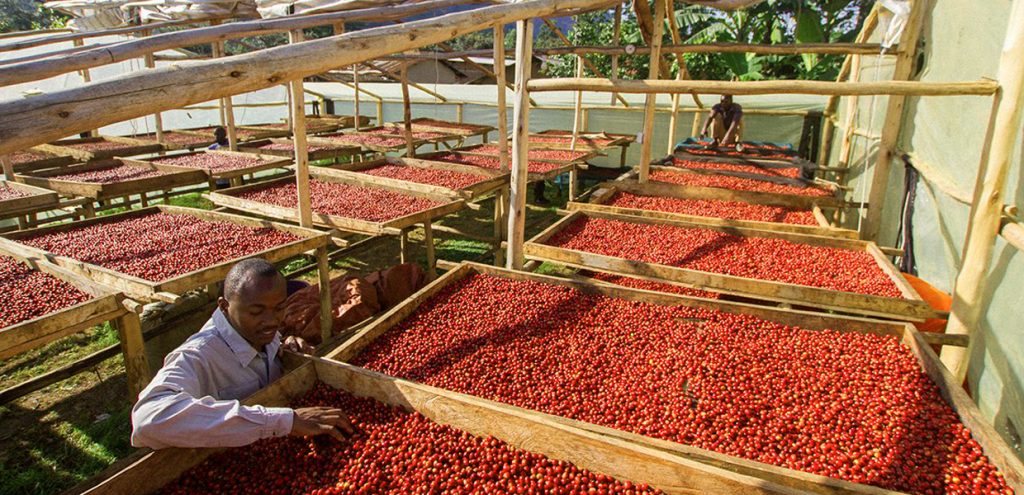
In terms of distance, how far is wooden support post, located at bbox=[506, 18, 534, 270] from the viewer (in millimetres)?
3732

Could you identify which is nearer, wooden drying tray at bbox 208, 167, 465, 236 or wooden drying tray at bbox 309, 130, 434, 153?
wooden drying tray at bbox 208, 167, 465, 236

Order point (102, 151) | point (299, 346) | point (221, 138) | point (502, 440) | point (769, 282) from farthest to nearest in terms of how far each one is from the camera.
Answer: point (221, 138), point (102, 151), point (769, 282), point (299, 346), point (502, 440)

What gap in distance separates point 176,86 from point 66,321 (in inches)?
86.0

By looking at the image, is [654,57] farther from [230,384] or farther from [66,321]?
[66,321]

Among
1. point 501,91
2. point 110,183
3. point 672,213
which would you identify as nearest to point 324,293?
point 501,91

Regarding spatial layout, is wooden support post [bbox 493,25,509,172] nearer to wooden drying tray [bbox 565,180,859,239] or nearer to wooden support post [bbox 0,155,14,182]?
wooden drying tray [bbox 565,180,859,239]

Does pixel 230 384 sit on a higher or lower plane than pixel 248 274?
lower

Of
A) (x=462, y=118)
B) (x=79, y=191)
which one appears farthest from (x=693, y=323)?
(x=462, y=118)

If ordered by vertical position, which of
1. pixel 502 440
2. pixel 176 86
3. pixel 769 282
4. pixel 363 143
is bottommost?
pixel 502 440

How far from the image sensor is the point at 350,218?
511cm

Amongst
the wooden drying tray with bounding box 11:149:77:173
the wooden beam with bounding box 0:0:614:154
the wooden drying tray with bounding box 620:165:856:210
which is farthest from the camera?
the wooden drying tray with bounding box 11:149:77:173

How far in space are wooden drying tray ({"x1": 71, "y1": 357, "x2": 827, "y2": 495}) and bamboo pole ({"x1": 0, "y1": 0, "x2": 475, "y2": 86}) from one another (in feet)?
4.31

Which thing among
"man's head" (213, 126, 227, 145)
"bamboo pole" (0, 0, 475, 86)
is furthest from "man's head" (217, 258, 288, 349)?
"man's head" (213, 126, 227, 145)

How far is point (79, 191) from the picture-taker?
612cm
